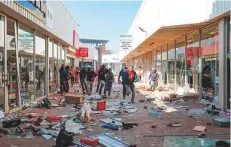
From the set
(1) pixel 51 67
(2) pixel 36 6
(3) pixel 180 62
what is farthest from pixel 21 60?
(3) pixel 180 62

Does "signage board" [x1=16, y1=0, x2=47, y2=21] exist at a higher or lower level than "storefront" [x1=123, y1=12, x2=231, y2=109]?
higher

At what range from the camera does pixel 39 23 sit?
513 inches

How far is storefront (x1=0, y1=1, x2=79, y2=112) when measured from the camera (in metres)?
9.93

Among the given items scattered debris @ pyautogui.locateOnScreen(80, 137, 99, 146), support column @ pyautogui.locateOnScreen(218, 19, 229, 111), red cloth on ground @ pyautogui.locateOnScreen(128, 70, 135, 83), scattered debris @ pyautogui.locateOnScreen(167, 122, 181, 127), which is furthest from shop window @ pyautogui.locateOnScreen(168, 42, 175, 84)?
scattered debris @ pyautogui.locateOnScreen(80, 137, 99, 146)

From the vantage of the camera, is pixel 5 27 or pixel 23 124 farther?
pixel 5 27

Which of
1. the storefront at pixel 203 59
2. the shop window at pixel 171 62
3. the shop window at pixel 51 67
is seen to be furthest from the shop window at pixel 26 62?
the shop window at pixel 171 62

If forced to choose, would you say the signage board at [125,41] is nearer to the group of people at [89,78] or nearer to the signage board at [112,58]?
the group of people at [89,78]

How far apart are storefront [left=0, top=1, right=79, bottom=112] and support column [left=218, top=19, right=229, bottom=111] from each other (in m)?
7.34

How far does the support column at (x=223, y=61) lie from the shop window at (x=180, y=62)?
595 centimetres

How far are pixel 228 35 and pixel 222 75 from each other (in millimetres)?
1503

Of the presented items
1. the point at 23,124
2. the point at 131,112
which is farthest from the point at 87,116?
the point at 131,112

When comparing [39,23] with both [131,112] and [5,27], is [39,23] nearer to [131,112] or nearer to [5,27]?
[5,27]

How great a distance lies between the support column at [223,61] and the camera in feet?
35.0

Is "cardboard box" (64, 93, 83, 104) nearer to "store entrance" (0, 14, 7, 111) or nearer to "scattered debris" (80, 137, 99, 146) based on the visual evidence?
"store entrance" (0, 14, 7, 111)
